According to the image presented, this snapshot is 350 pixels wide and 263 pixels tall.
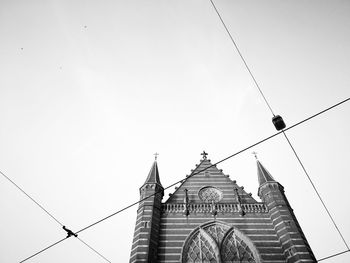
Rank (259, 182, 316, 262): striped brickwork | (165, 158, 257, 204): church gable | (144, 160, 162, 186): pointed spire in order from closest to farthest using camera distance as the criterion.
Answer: (259, 182, 316, 262): striped brickwork → (165, 158, 257, 204): church gable → (144, 160, 162, 186): pointed spire

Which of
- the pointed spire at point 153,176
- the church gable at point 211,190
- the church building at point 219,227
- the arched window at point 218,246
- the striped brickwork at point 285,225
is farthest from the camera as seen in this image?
the pointed spire at point 153,176

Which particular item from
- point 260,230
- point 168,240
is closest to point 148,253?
point 168,240

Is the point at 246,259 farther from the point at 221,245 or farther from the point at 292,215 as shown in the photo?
the point at 292,215

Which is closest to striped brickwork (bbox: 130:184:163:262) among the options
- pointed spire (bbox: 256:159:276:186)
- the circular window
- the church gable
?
the church gable

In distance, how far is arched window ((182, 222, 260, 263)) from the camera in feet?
50.4

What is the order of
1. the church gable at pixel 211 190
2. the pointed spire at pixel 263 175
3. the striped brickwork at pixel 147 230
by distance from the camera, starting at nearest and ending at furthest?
the striped brickwork at pixel 147 230 < the church gable at pixel 211 190 < the pointed spire at pixel 263 175

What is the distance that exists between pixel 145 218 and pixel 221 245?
5.55 meters

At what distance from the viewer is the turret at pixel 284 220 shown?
14.4 meters

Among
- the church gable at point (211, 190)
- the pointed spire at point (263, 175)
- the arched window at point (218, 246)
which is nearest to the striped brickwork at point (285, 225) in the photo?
the pointed spire at point (263, 175)

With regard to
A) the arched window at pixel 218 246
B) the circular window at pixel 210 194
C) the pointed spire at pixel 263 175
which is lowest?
the arched window at pixel 218 246

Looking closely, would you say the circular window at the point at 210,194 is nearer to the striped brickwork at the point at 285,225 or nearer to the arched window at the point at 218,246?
the arched window at the point at 218,246

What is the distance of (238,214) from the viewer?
1784 centimetres

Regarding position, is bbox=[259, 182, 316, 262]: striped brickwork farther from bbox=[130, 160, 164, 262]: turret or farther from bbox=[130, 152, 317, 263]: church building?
bbox=[130, 160, 164, 262]: turret

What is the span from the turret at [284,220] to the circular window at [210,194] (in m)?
3.49
